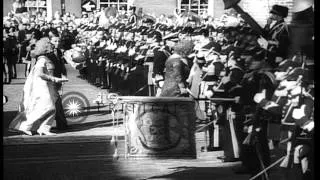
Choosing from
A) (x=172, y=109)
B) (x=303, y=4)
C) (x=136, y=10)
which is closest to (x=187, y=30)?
(x=136, y=10)

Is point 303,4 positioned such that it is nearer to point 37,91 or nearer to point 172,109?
point 172,109

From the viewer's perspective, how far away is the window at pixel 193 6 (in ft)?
53.0

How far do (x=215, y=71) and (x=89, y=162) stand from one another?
2129mm

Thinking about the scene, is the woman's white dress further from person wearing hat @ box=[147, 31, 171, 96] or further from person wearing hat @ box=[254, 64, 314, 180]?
person wearing hat @ box=[254, 64, 314, 180]

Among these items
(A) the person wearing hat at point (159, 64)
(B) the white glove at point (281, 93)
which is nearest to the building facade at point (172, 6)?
(A) the person wearing hat at point (159, 64)

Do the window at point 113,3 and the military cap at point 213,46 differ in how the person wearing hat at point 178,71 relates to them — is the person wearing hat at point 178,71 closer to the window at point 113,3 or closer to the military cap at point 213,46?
the military cap at point 213,46

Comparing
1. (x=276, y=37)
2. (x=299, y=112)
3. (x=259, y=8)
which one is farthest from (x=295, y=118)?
(x=259, y=8)

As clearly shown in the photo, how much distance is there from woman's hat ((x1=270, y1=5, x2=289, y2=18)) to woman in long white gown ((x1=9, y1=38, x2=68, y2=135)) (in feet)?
13.3

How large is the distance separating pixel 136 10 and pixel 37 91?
19.8ft

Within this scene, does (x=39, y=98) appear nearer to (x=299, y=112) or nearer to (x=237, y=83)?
(x=237, y=83)

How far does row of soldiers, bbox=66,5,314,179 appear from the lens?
741cm

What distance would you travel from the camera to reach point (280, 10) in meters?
10.1

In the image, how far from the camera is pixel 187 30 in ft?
51.0

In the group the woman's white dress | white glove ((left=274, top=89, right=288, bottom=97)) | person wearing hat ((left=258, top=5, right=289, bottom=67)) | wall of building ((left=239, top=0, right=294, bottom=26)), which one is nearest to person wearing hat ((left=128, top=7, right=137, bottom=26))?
the woman's white dress
